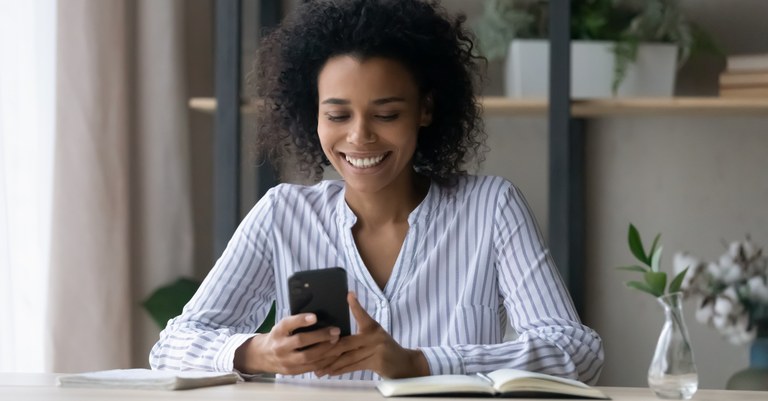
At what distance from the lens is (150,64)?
297cm

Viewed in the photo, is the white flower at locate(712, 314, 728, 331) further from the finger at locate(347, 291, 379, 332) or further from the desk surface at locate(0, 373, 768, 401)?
the finger at locate(347, 291, 379, 332)

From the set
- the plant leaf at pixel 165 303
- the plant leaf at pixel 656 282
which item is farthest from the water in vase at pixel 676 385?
the plant leaf at pixel 165 303

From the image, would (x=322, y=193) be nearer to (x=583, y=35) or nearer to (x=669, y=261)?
(x=583, y=35)

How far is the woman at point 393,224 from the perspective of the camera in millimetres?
1792

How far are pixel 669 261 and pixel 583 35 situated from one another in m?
0.70

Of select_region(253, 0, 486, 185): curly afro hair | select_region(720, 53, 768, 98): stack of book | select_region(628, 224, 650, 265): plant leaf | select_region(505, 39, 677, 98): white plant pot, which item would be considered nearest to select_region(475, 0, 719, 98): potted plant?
select_region(505, 39, 677, 98): white plant pot

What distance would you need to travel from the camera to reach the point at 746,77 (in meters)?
2.69

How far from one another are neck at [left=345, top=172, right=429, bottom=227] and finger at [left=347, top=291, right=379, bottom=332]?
0.42 m

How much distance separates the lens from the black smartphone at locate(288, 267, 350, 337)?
148 cm

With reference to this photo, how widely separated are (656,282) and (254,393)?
1.74ft

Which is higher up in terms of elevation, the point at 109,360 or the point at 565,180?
the point at 565,180

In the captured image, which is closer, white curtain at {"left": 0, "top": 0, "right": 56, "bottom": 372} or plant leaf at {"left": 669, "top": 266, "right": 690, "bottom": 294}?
plant leaf at {"left": 669, "top": 266, "right": 690, "bottom": 294}

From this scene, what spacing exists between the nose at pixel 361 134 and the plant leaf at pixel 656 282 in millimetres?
547

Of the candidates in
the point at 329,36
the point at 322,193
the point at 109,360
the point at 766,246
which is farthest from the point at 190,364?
the point at 766,246
